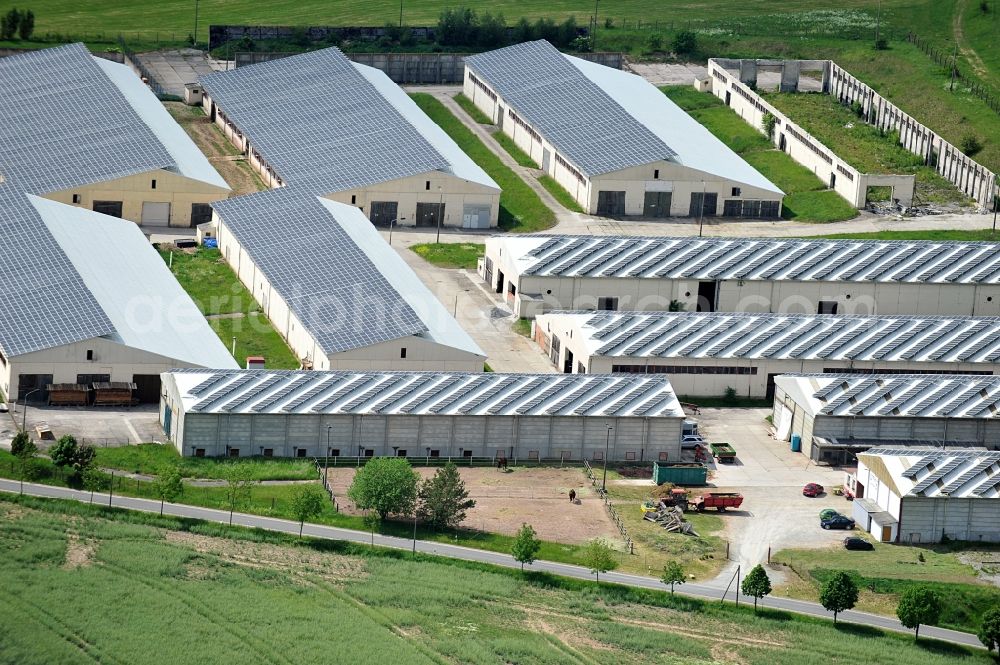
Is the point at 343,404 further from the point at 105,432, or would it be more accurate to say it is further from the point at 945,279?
the point at 945,279

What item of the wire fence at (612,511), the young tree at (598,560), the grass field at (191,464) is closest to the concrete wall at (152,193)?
the grass field at (191,464)

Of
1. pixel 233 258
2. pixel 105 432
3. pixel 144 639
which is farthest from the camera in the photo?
pixel 233 258

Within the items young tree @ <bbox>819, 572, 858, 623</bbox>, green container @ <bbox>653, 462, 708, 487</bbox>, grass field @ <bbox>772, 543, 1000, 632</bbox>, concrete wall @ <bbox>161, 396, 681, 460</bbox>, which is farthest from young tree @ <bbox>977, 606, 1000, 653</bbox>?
concrete wall @ <bbox>161, 396, 681, 460</bbox>

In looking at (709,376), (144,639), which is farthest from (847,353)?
(144,639)

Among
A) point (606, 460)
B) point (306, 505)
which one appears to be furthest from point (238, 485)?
point (606, 460)

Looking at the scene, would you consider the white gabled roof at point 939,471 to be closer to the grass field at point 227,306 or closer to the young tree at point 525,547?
the young tree at point 525,547

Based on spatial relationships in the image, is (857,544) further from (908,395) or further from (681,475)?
(908,395)
